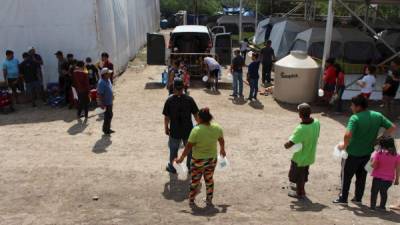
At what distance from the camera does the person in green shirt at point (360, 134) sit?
20.5 feet

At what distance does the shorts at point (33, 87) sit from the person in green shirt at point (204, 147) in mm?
7808

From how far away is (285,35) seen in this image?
883 inches

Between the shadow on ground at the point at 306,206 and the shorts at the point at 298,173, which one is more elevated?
the shorts at the point at 298,173

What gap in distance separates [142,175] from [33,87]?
6.45 m

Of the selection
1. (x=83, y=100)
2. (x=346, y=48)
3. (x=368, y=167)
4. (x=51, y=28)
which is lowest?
(x=83, y=100)

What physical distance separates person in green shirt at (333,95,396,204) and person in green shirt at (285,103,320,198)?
0.41 meters

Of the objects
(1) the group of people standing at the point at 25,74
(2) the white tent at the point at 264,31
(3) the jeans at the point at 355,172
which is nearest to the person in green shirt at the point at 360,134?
(3) the jeans at the point at 355,172

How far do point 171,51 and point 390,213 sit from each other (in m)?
11.6

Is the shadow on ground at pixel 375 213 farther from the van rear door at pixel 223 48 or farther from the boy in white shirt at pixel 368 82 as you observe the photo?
the van rear door at pixel 223 48

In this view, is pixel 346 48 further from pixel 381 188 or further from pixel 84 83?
pixel 381 188

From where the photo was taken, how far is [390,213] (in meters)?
6.50

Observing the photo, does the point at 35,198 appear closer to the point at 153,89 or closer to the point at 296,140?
the point at 296,140

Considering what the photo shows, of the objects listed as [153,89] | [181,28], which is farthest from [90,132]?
[181,28]

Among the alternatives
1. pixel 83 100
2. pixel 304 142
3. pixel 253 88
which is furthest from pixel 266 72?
pixel 304 142
